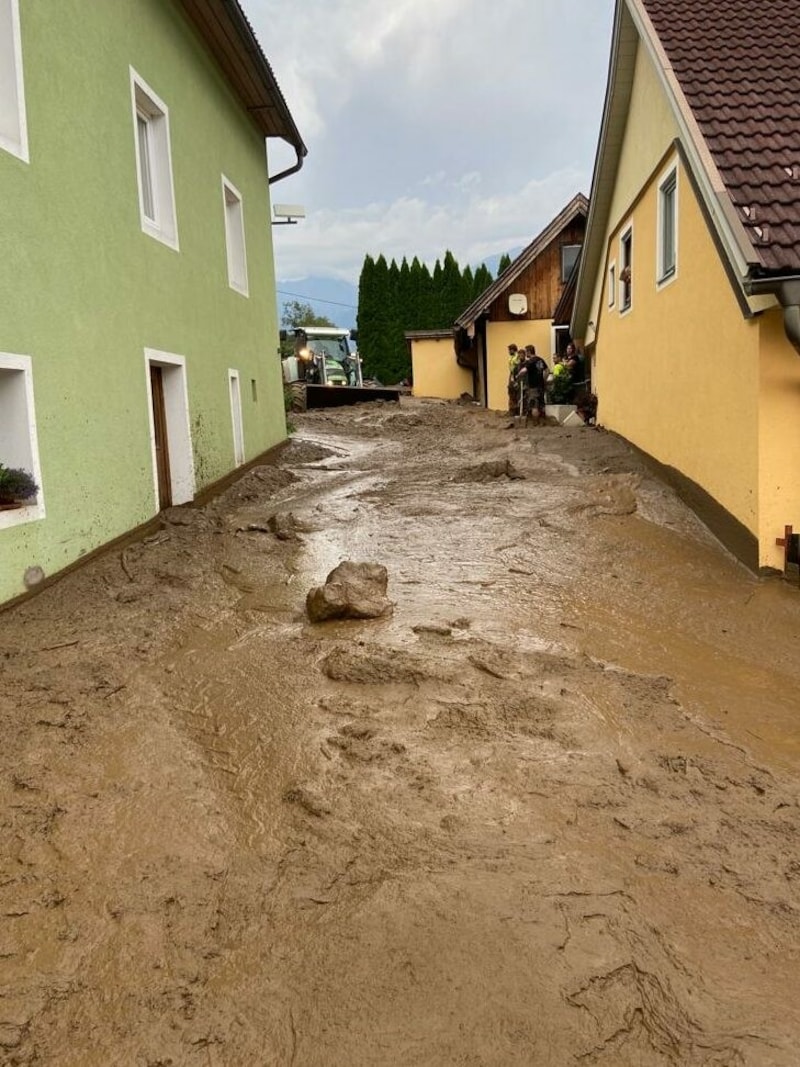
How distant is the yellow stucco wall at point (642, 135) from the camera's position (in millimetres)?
9336

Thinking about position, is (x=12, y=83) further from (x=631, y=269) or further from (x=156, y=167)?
(x=631, y=269)

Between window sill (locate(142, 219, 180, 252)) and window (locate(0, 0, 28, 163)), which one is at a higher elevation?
window (locate(0, 0, 28, 163))

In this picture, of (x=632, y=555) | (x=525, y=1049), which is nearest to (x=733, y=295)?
(x=632, y=555)

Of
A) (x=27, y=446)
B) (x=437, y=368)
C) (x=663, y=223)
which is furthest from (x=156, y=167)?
(x=437, y=368)

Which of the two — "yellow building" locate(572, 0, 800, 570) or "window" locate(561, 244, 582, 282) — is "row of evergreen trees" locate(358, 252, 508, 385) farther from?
"yellow building" locate(572, 0, 800, 570)

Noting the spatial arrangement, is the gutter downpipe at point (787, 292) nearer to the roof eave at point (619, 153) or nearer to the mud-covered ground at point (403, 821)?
→ the roof eave at point (619, 153)

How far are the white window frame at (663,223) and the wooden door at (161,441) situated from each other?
5.86 m

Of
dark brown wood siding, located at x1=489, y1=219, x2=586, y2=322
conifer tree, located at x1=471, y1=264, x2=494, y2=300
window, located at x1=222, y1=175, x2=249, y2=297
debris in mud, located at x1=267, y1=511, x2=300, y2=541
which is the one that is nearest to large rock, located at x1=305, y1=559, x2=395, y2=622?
debris in mud, located at x1=267, y1=511, x2=300, y2=541

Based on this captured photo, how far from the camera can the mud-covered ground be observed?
7.56ft

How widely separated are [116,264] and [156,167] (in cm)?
210

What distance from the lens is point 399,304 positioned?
4412 cm

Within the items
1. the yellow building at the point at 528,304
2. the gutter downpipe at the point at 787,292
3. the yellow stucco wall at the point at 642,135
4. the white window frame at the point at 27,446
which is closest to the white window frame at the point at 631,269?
the yellow stucco wall at the point at 642,135

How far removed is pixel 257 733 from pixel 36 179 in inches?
175

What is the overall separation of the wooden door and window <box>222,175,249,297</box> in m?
3.64
